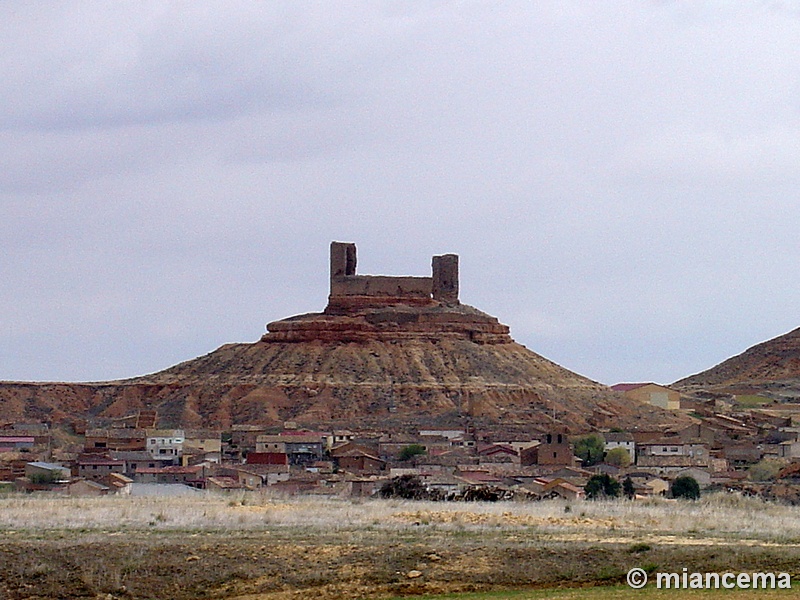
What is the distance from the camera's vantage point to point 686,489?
64.2 meters

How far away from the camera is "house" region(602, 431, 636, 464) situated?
3390 inches

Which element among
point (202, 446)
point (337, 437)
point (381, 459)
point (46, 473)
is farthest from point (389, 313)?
point (46, 473)

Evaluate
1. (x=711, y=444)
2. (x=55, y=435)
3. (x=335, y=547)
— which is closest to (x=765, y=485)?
(x=711, y=444)

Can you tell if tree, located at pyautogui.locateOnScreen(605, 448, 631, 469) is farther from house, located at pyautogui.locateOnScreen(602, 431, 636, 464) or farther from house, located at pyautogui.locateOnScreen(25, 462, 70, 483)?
house, located at pyautogui.locateOnScreen(25, 462, 70, 483)

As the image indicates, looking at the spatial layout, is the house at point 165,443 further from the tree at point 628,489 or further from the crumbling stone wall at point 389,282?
the crumbling stone wall at point 389,282

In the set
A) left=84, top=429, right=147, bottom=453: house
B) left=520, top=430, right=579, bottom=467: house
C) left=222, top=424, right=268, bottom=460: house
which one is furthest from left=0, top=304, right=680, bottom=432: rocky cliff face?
left=520, top=430, right=579, bottom=467: house

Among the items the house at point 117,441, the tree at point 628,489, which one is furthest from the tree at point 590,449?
the house at point 117,441

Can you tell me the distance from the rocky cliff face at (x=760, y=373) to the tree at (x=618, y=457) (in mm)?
47413

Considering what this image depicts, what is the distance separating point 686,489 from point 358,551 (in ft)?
96.6

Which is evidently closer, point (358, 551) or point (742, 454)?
point (358, 551)

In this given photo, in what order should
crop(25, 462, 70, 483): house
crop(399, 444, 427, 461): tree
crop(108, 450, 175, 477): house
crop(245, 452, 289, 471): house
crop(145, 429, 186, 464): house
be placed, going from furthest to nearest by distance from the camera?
1. crop(145, 429, 186, 464): house
2. crop(399, 444, 427, 461): tree
3. crop(245, 452, 289, 471): house
4. crop(108, 450, 175, 477): house
5. crop(25, 462, 70, 483): house

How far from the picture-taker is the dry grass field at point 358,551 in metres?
34.9

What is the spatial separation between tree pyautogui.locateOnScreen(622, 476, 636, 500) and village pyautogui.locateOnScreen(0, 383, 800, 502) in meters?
0.53

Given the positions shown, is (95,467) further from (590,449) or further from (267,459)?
(590,449)
